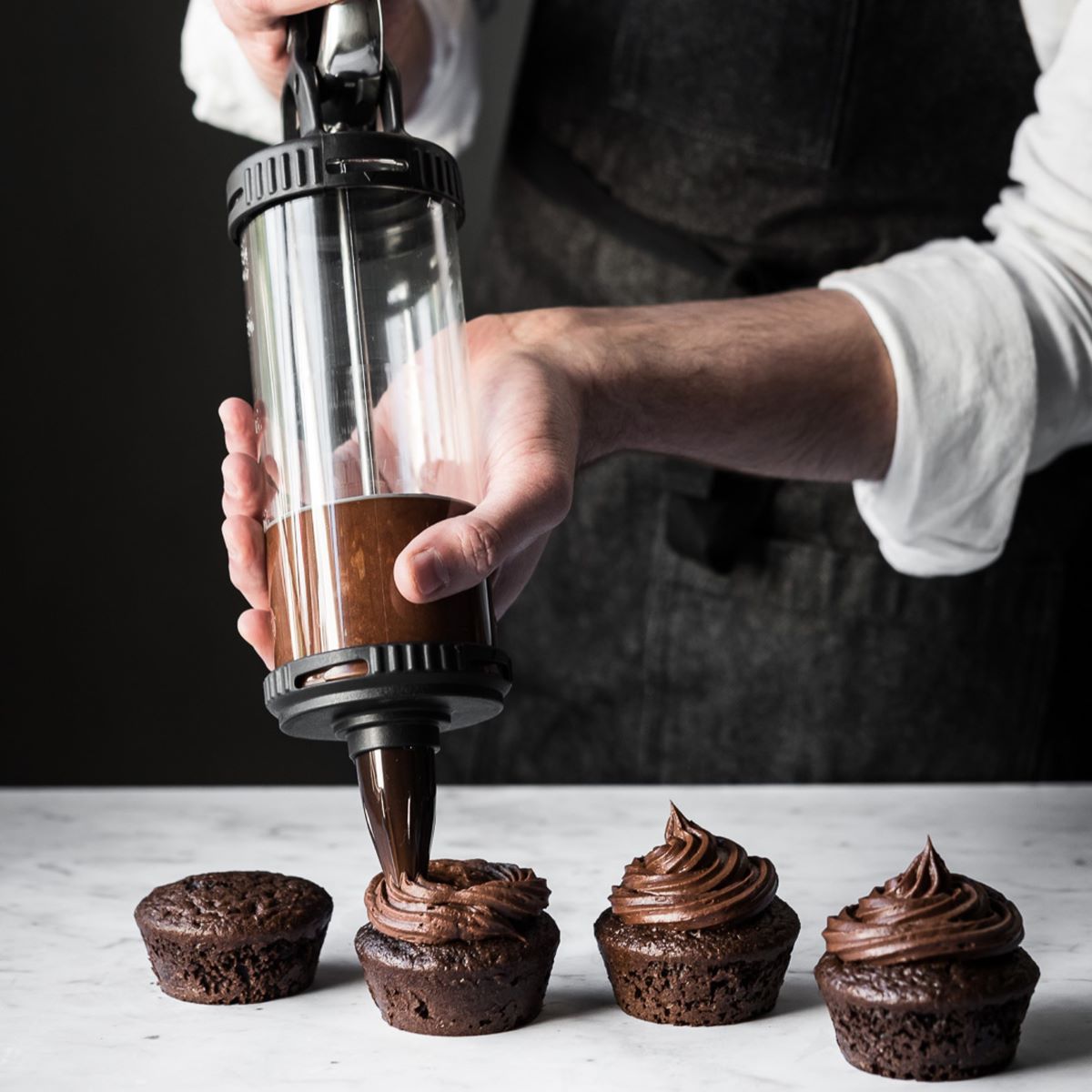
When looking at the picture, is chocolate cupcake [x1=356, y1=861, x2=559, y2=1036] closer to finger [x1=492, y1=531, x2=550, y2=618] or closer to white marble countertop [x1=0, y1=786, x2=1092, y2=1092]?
white marble countertop [x1=0, y1=786, x2=1092, y2=1092]

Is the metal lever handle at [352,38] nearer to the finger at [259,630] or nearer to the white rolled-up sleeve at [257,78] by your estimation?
the finger at [259,630]

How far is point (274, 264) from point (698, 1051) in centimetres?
65

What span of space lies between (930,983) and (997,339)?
63cm

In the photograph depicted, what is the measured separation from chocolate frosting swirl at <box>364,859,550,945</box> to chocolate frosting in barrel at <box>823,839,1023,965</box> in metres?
0.23

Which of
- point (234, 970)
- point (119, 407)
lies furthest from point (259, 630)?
point (119, 407)

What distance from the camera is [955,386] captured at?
139 centimetres

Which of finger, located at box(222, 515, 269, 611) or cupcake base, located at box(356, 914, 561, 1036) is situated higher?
finger, located at box(222, 515, 269, 611)

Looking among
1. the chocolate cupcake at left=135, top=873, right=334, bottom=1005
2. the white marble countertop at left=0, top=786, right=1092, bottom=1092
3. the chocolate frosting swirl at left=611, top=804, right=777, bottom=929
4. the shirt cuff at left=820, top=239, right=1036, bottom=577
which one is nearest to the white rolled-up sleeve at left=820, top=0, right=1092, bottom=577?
the shirt cuff at left=820, top=239, right=1036, bottom=577

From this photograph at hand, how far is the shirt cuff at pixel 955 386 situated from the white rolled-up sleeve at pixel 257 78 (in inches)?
23.7

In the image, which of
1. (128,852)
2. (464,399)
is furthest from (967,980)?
(128,852)

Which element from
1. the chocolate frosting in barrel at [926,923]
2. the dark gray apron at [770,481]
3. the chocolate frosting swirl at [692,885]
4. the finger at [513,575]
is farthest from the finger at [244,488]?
the dark gray apron at [770,481]

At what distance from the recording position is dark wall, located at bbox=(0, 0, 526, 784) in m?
2.97

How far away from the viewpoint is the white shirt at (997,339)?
4.54ft

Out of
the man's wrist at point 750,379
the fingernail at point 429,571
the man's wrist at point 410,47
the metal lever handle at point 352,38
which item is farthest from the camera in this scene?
the man's wrist at point 410,47
